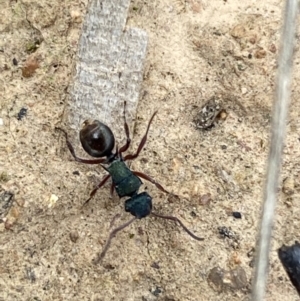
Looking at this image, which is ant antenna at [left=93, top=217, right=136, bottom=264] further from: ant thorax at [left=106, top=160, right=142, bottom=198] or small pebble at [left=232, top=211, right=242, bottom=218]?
small pebble at [left=232, top=211, right=242, bottom=218]

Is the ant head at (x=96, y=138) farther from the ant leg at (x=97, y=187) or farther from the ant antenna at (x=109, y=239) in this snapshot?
the ant antenna at (x=109, y=239)

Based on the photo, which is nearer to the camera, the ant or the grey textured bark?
the ant

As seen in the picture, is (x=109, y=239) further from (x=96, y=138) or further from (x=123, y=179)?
(x=96, y=138)

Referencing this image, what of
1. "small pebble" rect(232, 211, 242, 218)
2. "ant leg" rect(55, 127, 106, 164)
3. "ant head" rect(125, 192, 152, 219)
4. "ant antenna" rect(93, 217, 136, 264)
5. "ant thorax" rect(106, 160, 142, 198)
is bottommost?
"small pebble" rect(232, 211, 242, 218)

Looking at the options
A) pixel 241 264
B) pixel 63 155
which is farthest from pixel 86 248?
pixel 241 264

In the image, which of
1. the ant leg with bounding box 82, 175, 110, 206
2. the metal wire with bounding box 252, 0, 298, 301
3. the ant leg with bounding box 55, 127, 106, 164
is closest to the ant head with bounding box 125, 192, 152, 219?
the ant leg with bounding box 82, 175, 110, 206

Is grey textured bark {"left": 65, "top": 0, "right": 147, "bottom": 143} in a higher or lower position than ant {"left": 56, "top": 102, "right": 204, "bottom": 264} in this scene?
higher

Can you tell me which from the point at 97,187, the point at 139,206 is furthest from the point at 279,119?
the point at 97,187
